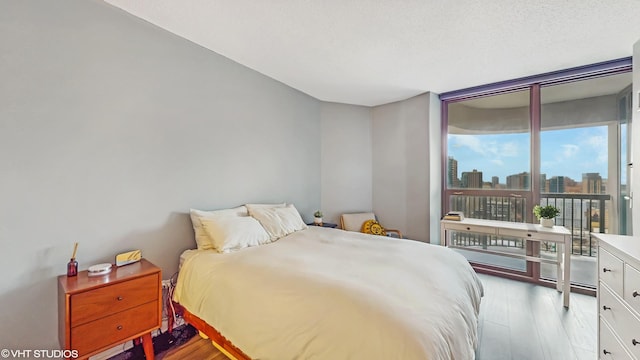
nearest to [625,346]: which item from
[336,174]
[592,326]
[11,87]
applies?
[592,326]

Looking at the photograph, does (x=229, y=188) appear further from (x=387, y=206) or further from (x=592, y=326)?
(x=592, y=326)

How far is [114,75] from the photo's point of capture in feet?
6.22

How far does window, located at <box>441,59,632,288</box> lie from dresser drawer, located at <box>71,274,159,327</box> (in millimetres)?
3725

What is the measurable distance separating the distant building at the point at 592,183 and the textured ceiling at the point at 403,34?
1.31 metres

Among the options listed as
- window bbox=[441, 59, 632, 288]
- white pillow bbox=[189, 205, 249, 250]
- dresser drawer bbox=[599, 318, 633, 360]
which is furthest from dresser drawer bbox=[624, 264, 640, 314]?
white pillow bbox=[189, 205, 249, 250]

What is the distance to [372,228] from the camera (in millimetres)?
3891

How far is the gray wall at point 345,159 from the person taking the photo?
4.09m

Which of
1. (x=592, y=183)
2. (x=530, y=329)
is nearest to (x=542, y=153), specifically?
(x=592, y=183)

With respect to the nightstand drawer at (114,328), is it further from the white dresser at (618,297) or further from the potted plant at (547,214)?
the potted plant at (547,214)

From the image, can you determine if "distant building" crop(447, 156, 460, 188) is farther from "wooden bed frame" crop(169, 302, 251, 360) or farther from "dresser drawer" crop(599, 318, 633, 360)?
"wooden bed frame" crop(169, 302, 251, 360)

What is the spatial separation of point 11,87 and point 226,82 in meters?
1.55

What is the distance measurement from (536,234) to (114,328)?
3.94 meters

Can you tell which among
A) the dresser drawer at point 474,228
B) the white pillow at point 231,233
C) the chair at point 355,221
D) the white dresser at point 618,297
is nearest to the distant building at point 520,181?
the dresser drawer at point 474,228

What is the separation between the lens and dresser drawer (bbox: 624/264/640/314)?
1.21m
